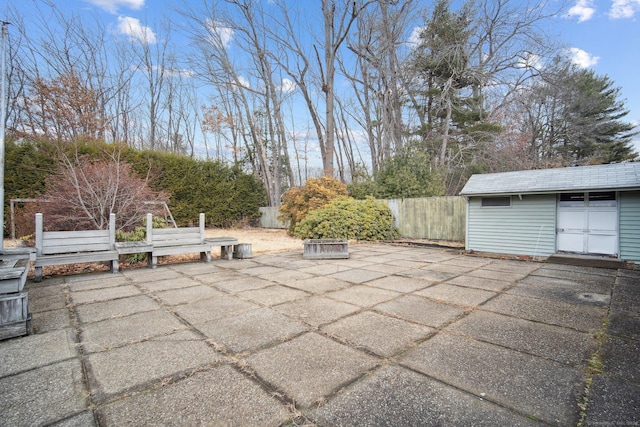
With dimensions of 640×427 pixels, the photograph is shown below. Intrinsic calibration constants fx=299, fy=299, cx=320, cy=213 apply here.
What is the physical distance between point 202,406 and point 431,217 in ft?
33.6

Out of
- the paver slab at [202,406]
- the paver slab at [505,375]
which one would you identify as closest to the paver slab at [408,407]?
the paver slab at [505,375]

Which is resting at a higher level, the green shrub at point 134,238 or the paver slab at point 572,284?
the green shrub at point 134,238

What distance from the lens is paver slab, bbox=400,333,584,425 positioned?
1734 mm

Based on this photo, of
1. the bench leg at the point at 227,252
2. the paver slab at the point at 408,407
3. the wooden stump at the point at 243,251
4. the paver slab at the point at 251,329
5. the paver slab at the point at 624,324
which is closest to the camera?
the paver slab at the point at 408,407

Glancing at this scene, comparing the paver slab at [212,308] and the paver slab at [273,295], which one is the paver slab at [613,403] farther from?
the paver slab at [212,308]

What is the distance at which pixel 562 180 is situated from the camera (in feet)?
24.0

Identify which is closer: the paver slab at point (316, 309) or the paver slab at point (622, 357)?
the paver slab at point (622, 357)

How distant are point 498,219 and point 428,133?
32.4 ft

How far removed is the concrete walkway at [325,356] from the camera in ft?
5.53

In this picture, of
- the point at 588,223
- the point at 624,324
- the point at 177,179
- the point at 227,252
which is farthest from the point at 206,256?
the point at 177,179

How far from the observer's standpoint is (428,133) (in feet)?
55.2

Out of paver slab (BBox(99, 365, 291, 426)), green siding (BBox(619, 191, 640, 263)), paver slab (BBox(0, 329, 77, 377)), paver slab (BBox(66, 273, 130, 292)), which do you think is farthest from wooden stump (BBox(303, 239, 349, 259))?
green siding (BBox(619, 191, 640, 263))

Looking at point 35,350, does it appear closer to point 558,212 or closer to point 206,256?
point 206,256

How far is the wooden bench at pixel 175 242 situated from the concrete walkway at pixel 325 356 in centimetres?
139
